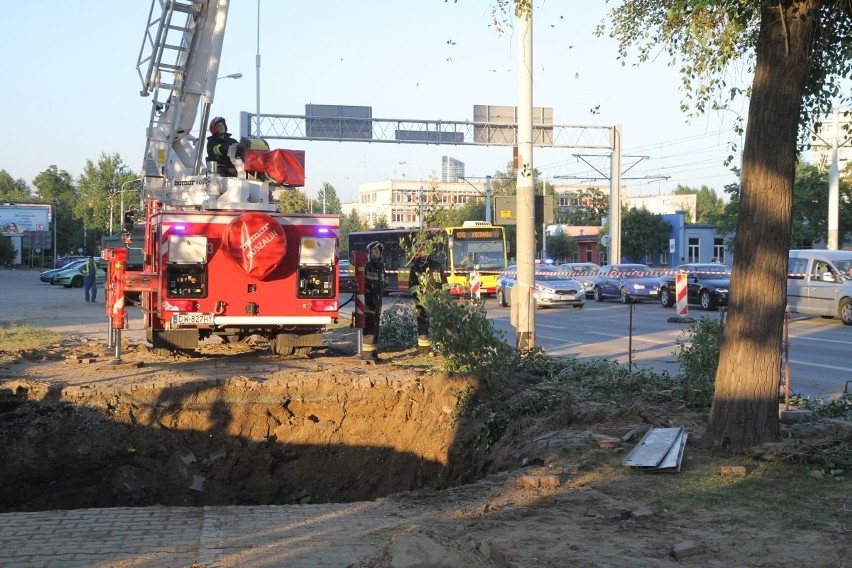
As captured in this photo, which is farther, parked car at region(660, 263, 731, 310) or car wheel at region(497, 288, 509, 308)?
car wheel at region(497, 288, 509, 308)

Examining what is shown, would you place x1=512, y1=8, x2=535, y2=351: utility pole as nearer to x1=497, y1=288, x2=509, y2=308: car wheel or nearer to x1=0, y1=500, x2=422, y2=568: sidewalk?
x1=0, y1=500, x2=422, y2=568: sidewalk

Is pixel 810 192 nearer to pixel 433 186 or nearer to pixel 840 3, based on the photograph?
pixel 433 186

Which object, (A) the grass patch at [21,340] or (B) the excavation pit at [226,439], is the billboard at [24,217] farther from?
(B) the excavation pit at [226,439]

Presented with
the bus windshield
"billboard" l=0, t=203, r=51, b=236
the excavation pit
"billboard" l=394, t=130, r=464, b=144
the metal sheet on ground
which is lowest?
the excavation pit

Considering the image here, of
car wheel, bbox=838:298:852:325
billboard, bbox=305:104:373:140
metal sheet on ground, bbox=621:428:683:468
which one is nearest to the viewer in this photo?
metal sheet on ground, bbox=621:428:683:468

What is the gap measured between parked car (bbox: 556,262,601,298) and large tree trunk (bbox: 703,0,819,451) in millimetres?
30808

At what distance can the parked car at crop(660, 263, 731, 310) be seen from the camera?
29.9 m

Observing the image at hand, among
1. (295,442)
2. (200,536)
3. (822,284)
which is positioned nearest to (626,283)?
(822,284)

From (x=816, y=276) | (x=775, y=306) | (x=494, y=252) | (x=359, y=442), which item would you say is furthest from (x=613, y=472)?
(x=494, y=252)

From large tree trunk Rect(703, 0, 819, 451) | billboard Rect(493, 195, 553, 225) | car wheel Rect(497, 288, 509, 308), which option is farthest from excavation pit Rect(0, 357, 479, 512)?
car wheel Rect(497, 288, 509, 308)

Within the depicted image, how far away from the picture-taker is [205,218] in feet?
41.2

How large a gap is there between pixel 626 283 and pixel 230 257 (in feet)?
88.0

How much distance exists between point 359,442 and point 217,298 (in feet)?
12.0

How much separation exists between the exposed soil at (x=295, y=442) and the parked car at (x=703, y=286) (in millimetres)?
20261
